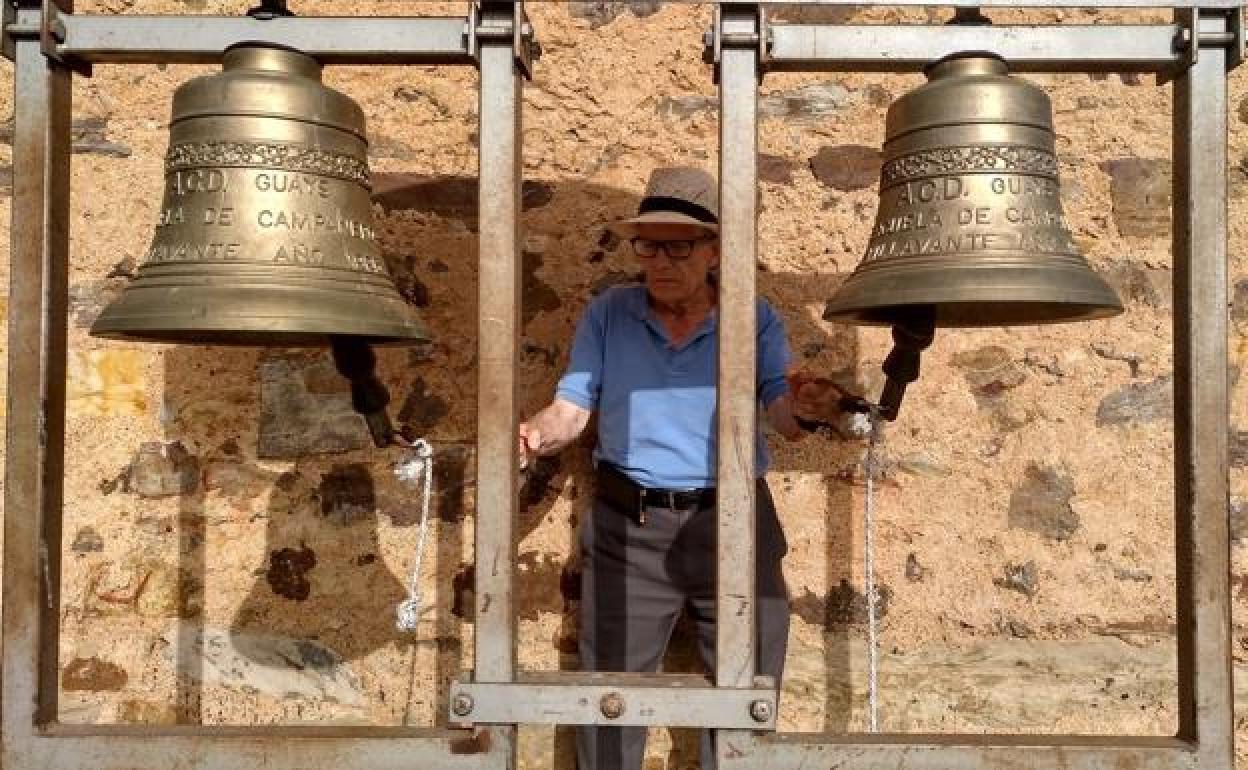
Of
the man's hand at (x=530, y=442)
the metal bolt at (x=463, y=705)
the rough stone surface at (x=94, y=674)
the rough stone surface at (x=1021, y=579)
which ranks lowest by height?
the rough stone surface at (x=94, y=674)

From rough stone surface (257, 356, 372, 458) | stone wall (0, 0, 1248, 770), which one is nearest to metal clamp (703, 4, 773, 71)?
stone wall (0, 0, 1248, 770)

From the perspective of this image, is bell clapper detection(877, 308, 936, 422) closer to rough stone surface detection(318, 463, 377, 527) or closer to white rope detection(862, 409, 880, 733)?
white rope detection(862, 409, 880, 733)

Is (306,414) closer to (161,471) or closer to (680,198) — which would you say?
(161,471)

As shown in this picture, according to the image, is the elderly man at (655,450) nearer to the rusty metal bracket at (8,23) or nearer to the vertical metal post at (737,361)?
the vertical metal post at (737,361)

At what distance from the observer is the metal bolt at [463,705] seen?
1.70m

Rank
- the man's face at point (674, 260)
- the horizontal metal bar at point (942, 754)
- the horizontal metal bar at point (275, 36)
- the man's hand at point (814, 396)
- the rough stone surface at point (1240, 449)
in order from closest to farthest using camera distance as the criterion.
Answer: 1. the horizontal metal bar at point (942, 754)
2. the horizontal metal bar at point (275, 36)
3. the man's hand at point (814, 396)
4. the man's face at point (674, 260)
5. the rough stone surface at point (1240, 449)

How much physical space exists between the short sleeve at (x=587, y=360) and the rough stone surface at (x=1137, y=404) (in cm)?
120

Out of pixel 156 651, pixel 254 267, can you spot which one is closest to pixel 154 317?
pixel 254 267

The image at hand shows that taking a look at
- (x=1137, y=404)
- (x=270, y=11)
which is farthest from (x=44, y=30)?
(x=1137, y=404)

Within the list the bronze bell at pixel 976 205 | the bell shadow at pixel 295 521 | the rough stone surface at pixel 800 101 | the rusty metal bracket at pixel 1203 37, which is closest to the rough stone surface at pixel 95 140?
the bell shadow at pixel 295 521

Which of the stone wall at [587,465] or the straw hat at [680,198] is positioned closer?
the straw hat at [680,198]

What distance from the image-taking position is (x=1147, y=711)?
9.12ft

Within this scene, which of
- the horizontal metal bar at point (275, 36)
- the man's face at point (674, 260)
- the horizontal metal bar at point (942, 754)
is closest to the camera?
the horizontal metal bar at point (942, 754)

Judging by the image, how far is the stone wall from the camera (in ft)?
9.18
